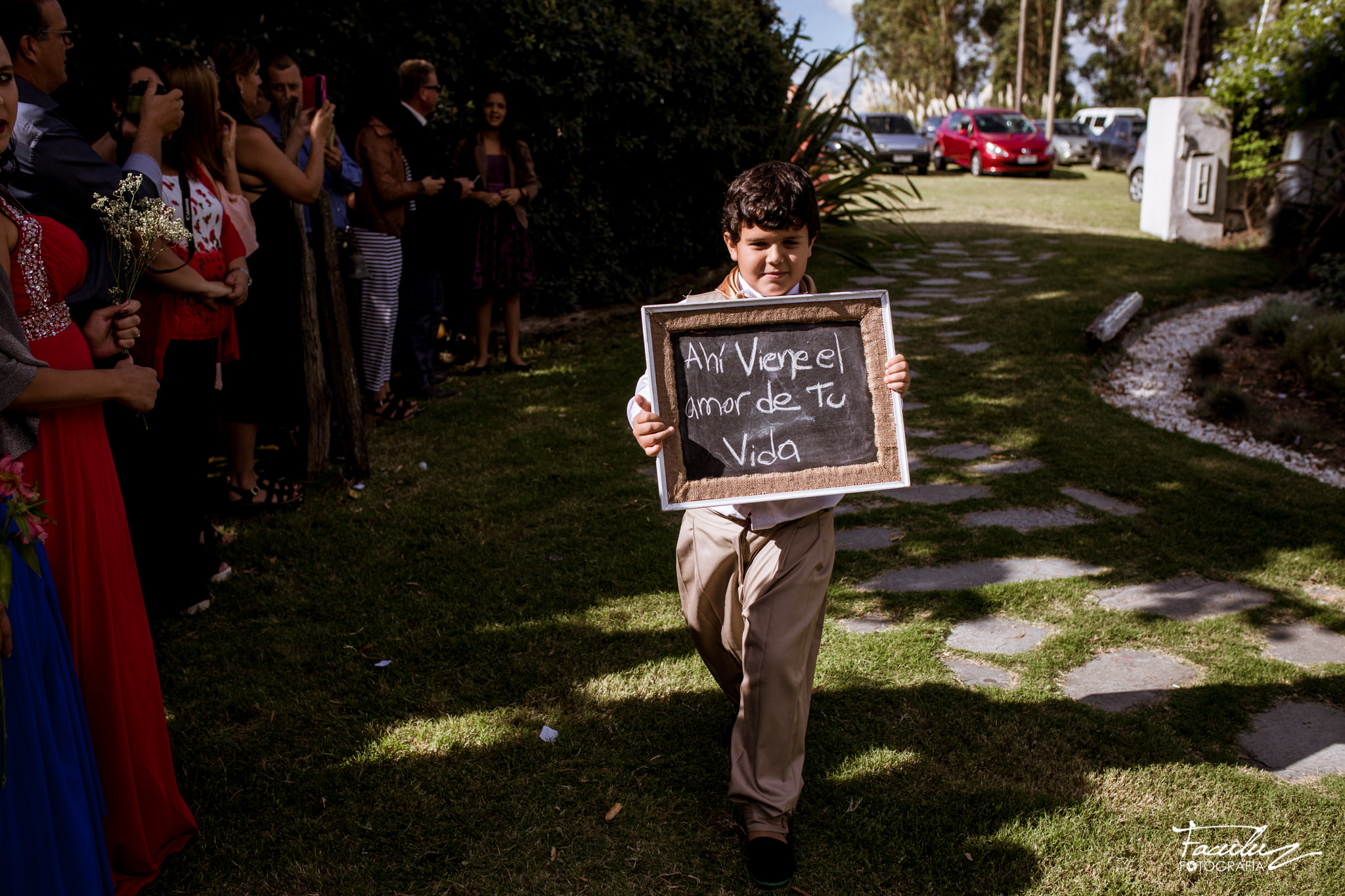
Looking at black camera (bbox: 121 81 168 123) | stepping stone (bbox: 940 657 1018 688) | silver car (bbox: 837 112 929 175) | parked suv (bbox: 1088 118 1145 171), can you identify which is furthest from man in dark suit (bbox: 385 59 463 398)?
parked suv (bbox: 1088 118 1145 171)

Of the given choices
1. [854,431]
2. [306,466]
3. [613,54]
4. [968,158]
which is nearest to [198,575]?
[306,466]

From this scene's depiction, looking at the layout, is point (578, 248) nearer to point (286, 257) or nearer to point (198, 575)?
point (286, 257)

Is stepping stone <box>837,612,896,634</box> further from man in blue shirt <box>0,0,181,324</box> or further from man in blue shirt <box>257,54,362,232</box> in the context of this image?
man in blue shirt <box>257,54,362,232</box>

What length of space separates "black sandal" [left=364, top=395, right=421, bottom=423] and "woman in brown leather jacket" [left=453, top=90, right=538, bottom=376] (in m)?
1.14

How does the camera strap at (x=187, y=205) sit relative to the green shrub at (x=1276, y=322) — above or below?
above

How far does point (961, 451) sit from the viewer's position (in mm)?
5629

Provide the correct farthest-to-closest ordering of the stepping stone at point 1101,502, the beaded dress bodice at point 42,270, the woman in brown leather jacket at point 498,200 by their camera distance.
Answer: the woman in brown leather jacket at point 498,200, the stepping stone at point 1101,502, the beaded dress bodice at point 42,270

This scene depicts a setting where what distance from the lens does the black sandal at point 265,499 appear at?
187 inches

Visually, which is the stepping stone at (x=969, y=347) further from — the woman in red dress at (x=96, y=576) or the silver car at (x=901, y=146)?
the silver car at (x=901, y=146)

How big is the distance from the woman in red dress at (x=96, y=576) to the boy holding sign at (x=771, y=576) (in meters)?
1.39

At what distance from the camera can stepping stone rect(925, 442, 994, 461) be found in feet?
18.2

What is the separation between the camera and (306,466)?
513 cm

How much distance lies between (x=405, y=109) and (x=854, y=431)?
4.88 metres

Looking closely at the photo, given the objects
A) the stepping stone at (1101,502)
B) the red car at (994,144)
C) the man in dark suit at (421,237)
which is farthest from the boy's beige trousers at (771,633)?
the red car at (994,144)
